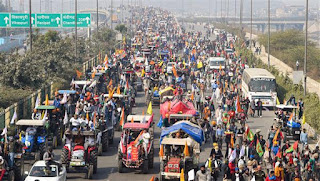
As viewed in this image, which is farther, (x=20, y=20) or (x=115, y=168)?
(x=20, y=20)

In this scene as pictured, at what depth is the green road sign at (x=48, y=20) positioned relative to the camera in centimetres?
7688

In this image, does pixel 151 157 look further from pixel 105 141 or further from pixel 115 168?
pixel 105 141

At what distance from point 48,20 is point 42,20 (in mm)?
676

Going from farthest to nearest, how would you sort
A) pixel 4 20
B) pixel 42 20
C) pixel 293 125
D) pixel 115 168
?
pixel 42 20, pixel 4 20, pixel 293 125, pixel 115 168

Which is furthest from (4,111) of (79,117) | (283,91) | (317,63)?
(317,63)

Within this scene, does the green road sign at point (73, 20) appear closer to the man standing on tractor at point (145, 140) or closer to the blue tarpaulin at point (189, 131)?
the blue tarpaulin at point (189, 131)

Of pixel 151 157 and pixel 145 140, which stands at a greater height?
pixel 145 140

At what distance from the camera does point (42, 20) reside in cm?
7719

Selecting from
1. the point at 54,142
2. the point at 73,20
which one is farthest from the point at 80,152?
the point at 73,20

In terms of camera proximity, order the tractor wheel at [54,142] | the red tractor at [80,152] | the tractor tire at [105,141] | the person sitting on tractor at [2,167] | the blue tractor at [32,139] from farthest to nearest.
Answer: the tractor wheel at [54,142], the tractor tire at [105,141], the blue tractor at [32,139], the red tractor at [80,152], the person sitting on tractor at [2,167]

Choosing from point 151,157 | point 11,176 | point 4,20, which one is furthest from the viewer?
point 4,20

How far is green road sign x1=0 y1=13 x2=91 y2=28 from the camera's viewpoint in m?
73.8

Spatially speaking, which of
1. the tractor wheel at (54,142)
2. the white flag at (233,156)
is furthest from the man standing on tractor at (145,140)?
the tractor wheel at (54,142)

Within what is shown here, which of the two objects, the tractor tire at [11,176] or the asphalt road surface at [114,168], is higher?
the tractor tire at [11,176]
